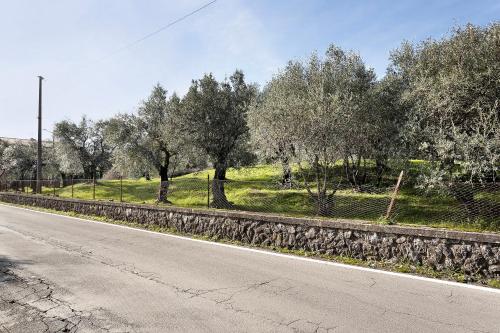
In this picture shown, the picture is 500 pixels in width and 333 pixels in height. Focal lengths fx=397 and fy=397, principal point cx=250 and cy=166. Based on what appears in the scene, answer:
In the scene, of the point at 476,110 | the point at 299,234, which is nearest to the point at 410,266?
the point at 299,234

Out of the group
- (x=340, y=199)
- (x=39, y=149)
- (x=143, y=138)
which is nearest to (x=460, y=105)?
(x=340, y=199)

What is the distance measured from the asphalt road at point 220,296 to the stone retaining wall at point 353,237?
0.78m

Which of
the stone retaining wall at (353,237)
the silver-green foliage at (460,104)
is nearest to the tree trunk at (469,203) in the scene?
the stone retaining wall at (353,237)

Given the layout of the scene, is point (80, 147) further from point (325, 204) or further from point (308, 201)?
point (325, 204)

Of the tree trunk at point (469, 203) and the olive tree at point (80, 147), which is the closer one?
the tree trunk at point (469, 203)

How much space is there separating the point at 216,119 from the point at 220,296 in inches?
751

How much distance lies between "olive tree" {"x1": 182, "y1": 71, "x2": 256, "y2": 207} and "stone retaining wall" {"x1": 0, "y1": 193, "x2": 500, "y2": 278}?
413 inches

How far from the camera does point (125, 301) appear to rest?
5965 millimetres

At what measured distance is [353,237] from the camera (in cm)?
873

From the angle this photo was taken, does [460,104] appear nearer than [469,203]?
No

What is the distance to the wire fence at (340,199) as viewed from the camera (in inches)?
422

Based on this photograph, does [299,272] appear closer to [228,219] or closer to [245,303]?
[245,303]

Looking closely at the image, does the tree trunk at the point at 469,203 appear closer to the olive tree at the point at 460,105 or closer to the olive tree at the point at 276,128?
the olive tree at the point at 460,105

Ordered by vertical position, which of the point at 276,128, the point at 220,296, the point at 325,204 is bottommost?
the point at 220,296
